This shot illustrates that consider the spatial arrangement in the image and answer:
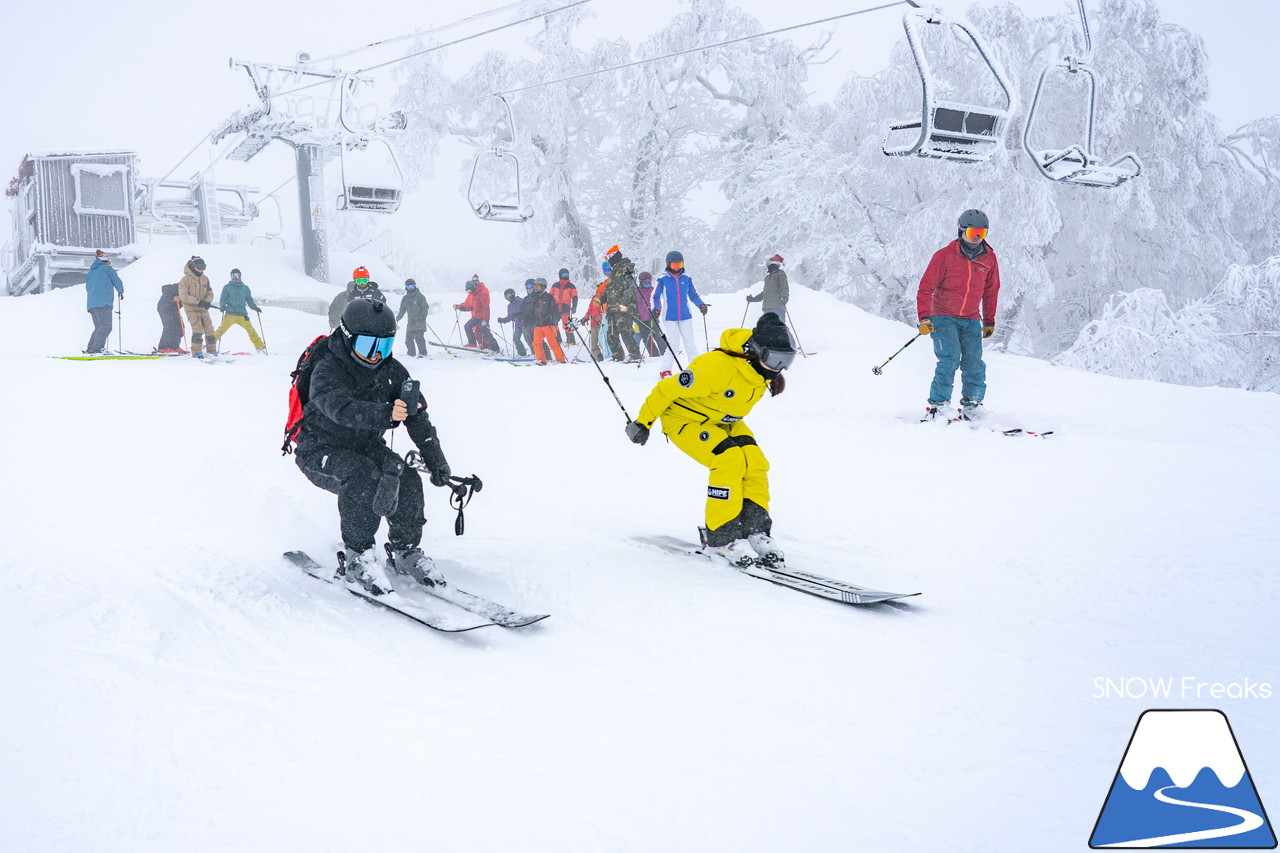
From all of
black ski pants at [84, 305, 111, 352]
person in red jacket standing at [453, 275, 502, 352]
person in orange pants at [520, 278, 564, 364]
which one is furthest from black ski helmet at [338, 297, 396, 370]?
person in red jacket standing at [453, 275, 502, 352]

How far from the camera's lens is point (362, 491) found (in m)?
4.14

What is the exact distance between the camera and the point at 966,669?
3.31 meters

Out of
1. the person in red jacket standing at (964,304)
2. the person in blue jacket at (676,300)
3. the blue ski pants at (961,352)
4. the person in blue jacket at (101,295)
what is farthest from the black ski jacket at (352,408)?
the person in blue jacket at (101,295)

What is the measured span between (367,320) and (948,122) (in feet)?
21.3

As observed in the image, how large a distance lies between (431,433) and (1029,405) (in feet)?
20.8

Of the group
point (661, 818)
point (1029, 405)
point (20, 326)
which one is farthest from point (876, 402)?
point (20, 326)

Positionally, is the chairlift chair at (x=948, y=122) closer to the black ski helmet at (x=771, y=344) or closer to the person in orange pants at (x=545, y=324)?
the black ski helmet at (x=771, y=344)

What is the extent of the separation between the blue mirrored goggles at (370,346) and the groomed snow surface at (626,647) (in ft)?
3.66

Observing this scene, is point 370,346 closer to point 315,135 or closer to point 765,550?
point 765,550

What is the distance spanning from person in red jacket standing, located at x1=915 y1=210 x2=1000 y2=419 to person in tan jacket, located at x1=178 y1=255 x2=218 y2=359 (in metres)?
9.93

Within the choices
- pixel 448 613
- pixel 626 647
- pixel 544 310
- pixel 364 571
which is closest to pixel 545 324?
pixel 544 310

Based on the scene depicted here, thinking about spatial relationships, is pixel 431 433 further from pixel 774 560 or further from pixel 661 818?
pixel 661 818

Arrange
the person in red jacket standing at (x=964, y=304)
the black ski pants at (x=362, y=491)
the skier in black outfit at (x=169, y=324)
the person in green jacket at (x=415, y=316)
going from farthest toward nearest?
the person in green jacket at (x=415, y=316) < the skier in black outfit at (x=169, y=324) < the person in red jacket standing at (x=964, y=304) < the black ski pants at (x=362, y=491)

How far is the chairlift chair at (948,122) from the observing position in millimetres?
8086
